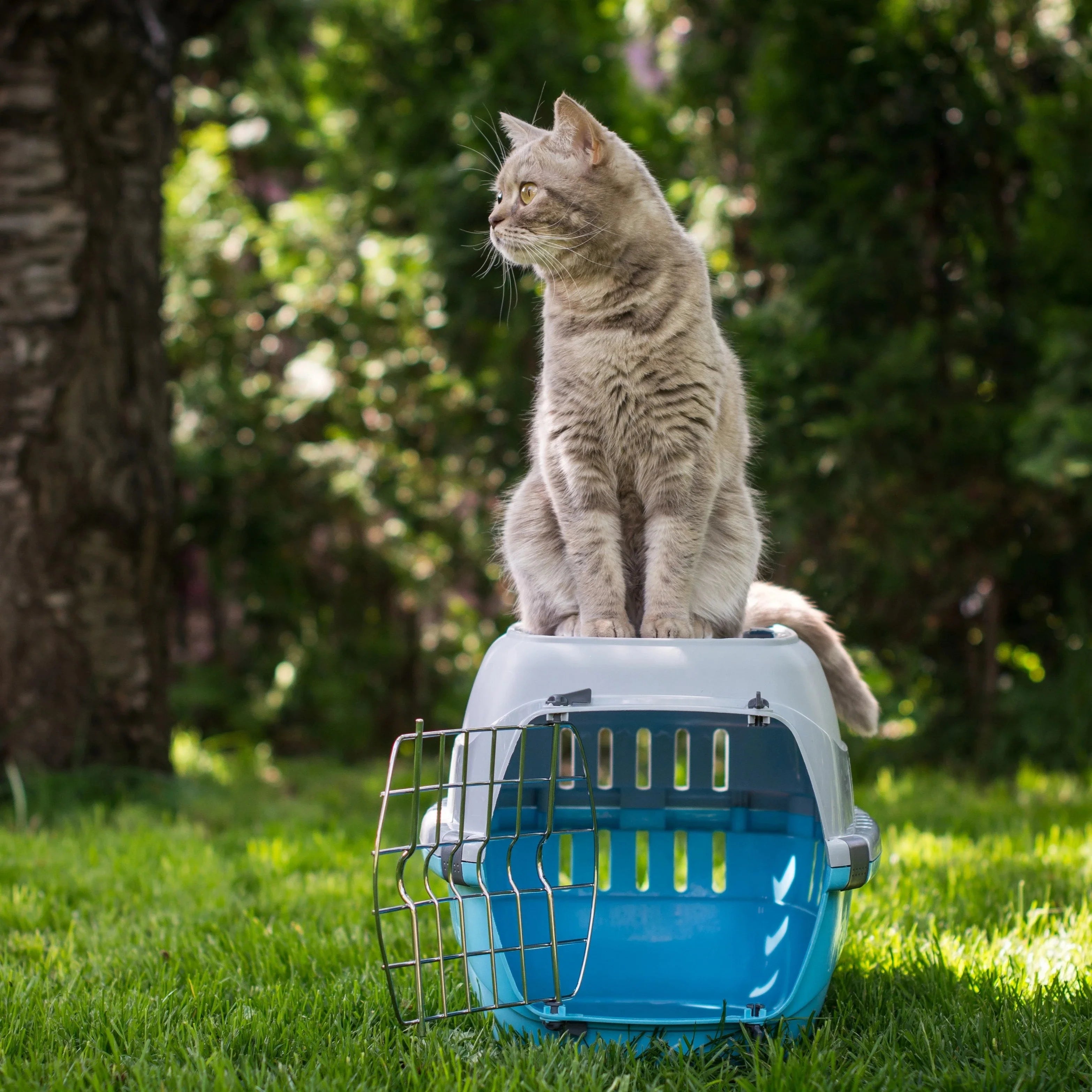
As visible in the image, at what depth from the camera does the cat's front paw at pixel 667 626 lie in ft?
5.98

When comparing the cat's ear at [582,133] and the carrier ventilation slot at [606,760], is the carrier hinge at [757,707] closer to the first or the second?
the carrier ventilation slot at [606,760]

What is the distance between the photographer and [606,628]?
1814 millimetres

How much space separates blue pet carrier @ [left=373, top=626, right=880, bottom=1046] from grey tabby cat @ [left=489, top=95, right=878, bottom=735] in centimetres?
18

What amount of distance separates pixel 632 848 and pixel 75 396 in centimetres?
207

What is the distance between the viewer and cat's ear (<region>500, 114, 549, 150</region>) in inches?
79.6

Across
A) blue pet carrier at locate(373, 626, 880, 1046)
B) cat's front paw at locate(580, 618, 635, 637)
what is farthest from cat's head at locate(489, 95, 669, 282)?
blue pet carrier at locate(373, 626, 880, 1046)

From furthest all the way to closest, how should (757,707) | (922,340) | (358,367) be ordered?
(358,367), (922,340), (757,707)

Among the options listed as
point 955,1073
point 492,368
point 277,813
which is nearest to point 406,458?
point 492,368

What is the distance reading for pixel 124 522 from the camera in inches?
125

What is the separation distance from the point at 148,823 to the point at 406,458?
180 cm

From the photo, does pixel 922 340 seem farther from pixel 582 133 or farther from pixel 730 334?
pixel 582 133

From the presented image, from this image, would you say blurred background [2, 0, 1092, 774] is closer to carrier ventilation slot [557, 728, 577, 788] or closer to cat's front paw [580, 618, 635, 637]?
carrier ventilation slot [557, 728, 577, 788]

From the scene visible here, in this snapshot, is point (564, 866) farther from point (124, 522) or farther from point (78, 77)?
point (78, 77)

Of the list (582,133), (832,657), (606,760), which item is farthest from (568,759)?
(582,133)
